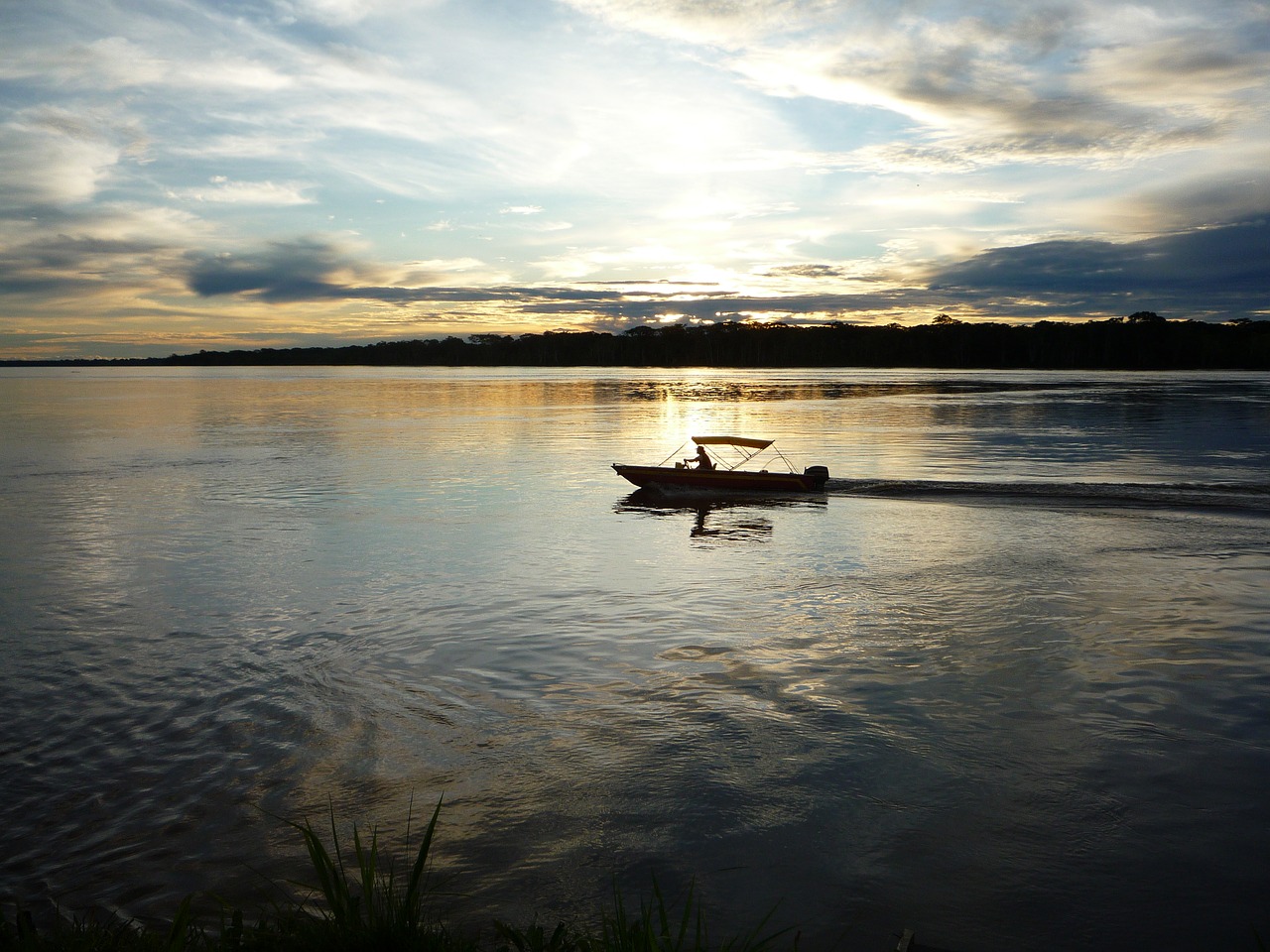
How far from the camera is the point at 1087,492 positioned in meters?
31.0

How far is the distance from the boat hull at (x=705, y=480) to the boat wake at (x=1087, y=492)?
81.0 inches

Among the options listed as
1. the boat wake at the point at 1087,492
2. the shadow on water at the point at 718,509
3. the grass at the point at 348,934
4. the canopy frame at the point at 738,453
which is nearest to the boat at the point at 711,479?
the shadow on water at the point at 718,509

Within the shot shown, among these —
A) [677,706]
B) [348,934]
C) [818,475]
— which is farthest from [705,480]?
[348,934]

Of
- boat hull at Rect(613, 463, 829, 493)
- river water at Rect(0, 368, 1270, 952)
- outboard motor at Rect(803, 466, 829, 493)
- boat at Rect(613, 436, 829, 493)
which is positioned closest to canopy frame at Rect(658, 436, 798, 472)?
boat at Rect(613, 436, 829, 493)

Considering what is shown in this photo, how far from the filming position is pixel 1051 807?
904cm

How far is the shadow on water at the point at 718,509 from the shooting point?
26422 mm

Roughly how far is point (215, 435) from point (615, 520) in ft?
122

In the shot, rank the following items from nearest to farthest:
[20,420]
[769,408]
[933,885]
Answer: [933,885] → [20,420] → [769,408]

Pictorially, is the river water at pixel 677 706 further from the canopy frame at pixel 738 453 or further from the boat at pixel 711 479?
the canopy frame at pixel 738 453

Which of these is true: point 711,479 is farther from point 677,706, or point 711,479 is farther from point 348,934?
point 348,934

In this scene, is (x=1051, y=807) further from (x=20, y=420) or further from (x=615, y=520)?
(x=20, y=420)

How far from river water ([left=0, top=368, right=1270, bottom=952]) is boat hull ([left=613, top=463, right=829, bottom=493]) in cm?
347

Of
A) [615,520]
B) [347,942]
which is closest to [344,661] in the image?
[347,942]

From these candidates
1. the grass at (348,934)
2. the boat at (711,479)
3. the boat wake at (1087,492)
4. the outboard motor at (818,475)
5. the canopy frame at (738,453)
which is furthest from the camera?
the canopy frame at (738,453)
